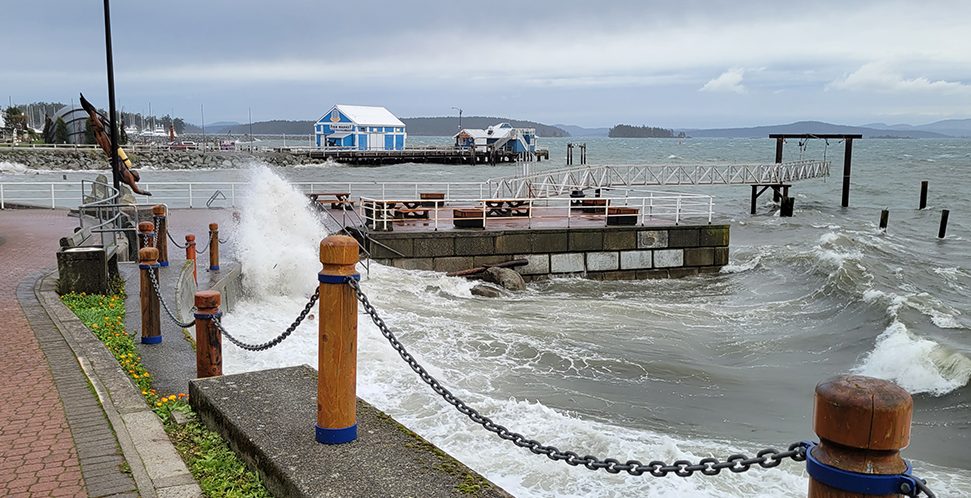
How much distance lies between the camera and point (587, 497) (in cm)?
645

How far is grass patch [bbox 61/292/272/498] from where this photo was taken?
4.55m

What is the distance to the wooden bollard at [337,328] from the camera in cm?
423

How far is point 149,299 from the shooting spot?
27.4 ft

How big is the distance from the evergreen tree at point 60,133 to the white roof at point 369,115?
29723 millimetres

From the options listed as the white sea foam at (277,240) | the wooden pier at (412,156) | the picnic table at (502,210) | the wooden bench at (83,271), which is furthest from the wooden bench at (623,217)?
the wooden pier at (412,156)

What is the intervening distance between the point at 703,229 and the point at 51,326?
17.5 m

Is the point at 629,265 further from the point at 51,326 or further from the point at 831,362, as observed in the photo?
the point at 51,326

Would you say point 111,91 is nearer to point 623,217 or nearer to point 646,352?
point 646,352

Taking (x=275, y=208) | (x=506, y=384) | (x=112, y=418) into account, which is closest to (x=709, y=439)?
(x=506, y=384)

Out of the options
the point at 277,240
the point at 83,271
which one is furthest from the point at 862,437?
the point at 277,240

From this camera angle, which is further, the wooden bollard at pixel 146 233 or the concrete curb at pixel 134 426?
the wooden bollard at pixel 146 233

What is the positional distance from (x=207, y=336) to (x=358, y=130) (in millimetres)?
A: 88988

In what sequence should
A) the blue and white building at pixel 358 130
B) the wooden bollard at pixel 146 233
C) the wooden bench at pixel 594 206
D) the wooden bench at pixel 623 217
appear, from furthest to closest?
1. the blue and white building at pixel 358 130
2. the wooden bench at pixel 623 217
3. the wooden bench at pixel 594 206
4. the wooden bollard at pixel 146 233

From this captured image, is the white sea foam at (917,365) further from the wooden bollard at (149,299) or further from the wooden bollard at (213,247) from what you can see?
the wooden bollard at (213,247)
